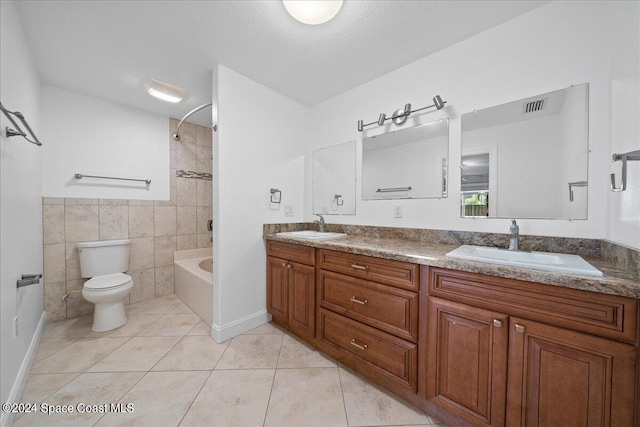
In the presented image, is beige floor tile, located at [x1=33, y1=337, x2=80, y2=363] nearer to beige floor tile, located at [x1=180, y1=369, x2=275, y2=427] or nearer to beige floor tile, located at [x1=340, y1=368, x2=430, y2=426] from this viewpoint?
beige floor tile, located at [x1=180, y1=369, x2=275, y2=427]

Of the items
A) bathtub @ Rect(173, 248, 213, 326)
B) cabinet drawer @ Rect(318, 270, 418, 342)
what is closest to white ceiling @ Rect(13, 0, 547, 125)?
cabinet drawer @ Rect(318, 270, 418, 342)

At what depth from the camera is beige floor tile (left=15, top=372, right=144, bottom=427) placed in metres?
1.14

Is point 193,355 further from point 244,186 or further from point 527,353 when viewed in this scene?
point 527,353

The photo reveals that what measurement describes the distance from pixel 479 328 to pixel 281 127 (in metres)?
2.22

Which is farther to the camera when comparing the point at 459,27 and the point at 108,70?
the point at 108,70

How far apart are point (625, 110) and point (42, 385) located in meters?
3.46

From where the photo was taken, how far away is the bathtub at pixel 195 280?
2.15 meters

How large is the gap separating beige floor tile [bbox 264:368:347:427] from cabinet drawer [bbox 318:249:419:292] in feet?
2.29

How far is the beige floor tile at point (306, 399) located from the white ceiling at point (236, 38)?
90.9 inches

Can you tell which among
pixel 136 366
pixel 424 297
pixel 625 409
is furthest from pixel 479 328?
pixel 136 366

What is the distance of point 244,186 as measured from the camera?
2.01 metres

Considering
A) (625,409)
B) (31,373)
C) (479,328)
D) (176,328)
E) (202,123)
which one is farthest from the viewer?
(202,123)

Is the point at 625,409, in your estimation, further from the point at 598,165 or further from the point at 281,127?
the point at 281,127

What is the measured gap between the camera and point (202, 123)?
3.02 metres
